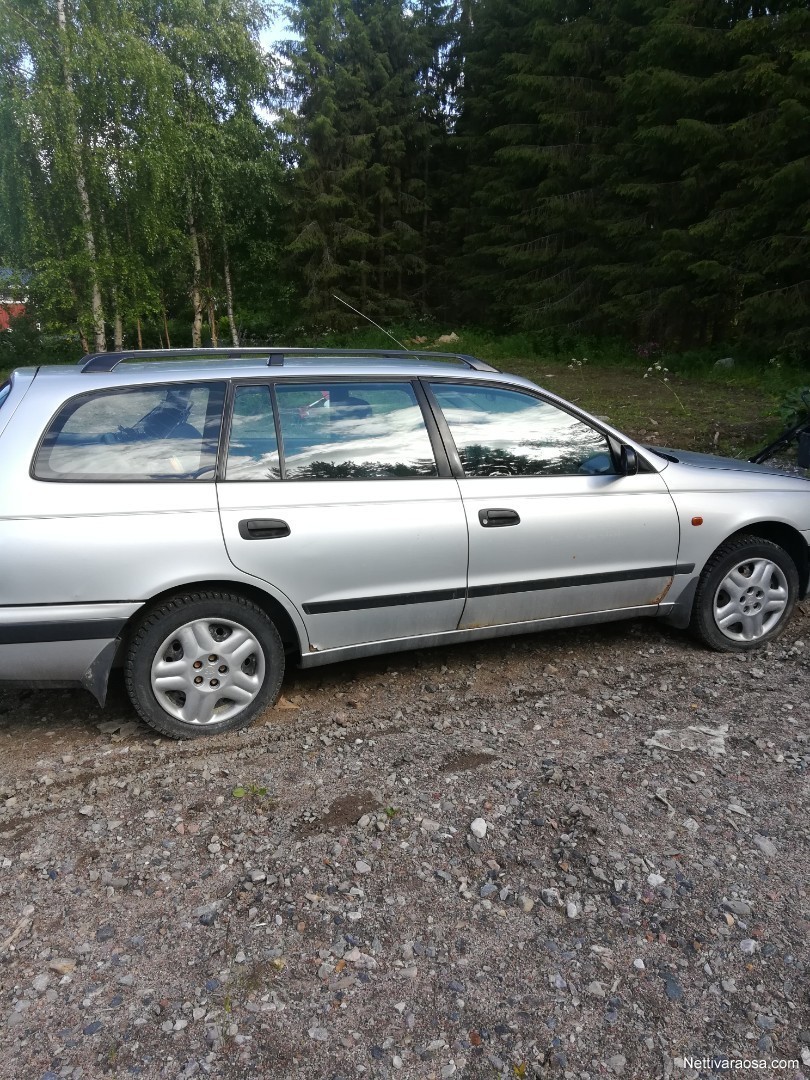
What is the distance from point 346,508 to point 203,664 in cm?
94

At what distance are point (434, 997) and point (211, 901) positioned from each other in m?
0.80

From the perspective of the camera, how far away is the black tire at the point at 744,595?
4.09 metres

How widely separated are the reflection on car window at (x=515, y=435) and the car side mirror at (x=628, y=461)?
2.4 inches

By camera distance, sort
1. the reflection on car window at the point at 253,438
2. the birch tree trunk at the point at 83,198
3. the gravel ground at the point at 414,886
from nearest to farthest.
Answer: the gravel ground at the point at 414,886 < the reflection on car window at the point at 253,438 < the birch tree trunk at the point at 83,198

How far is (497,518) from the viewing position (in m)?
3.58

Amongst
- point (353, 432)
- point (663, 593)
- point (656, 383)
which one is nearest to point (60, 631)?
point (353, 432)

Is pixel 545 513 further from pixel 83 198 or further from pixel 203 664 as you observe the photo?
pixel 83 198

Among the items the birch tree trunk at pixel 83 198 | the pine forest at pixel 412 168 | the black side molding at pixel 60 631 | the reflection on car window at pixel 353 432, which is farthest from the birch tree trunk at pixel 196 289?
the black side molding at pixel 60 631

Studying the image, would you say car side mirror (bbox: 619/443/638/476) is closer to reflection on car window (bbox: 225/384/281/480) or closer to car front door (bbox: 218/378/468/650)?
car front door (bbox: 218/378/468/650)

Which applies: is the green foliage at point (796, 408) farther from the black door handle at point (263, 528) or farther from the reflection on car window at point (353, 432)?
the black door handle at point (263, 528)

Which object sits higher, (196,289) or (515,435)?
(196,289)

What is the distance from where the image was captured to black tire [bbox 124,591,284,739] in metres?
3.12

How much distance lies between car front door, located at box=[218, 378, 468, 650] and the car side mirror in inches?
38.2

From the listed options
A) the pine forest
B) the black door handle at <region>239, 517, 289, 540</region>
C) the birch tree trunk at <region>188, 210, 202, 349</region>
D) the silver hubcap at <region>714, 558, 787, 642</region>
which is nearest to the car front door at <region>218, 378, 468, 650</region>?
the black door handle at <region>239, 517, 289, 540</region>
